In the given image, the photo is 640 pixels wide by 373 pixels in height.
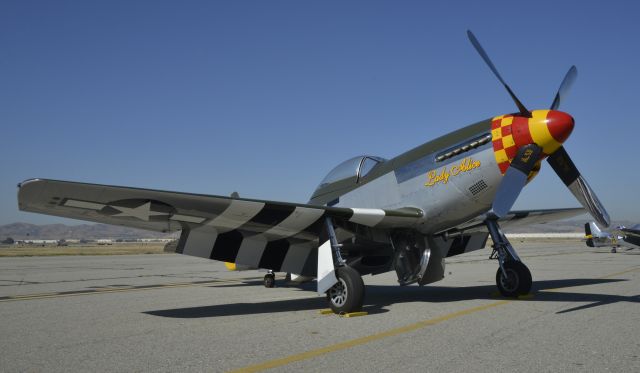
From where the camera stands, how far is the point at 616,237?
118 ft

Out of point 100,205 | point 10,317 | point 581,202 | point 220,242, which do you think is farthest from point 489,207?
point 10,317

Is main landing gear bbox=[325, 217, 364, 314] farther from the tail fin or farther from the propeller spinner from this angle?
the tail fin

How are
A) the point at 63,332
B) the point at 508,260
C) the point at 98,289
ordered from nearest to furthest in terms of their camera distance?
the point at 63,332, the point at 508,260, the point at 98,289

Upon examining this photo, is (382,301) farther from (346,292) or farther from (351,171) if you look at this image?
(351,171)

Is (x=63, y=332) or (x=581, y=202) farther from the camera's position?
(x=581, y=202)

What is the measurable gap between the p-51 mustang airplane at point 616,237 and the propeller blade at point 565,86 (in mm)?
27954

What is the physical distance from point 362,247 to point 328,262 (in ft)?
5.57

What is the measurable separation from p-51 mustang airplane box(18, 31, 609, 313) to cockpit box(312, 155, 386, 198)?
→ 0.02m

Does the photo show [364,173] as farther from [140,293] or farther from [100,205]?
[140,293]

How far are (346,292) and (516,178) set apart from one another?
2.88 meters

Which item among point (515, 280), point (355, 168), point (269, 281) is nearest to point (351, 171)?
point (355, 168)

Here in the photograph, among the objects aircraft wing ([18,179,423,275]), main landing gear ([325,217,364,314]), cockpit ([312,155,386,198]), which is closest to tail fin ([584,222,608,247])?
cockpit ([312,155,386,198])

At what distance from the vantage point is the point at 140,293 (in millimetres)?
10898

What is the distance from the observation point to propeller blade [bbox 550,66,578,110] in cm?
802
